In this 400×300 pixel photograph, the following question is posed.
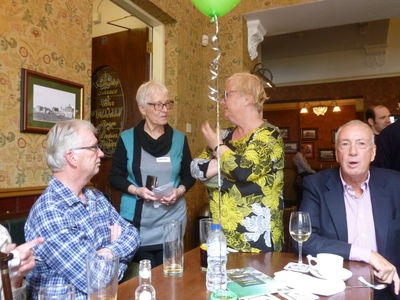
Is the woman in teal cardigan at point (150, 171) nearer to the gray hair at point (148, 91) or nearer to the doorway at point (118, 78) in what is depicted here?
the gray hair at point (148, 91)

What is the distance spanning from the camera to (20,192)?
1851mm

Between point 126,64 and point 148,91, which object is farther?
point 126,64

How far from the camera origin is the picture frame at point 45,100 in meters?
1.91

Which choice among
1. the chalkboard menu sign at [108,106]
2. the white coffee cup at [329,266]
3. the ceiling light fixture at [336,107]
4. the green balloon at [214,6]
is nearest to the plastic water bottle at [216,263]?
the white coffee cup at [329,266]

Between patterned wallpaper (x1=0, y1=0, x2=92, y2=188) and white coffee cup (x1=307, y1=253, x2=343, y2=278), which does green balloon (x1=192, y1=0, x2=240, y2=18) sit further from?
white coffee cup (x1=307, y1=253, x2=343, y2=278)

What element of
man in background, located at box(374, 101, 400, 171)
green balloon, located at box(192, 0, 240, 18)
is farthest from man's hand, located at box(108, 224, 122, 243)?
man in background, located at box(374, 101, 400, 171)

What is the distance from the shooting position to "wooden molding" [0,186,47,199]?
177cm

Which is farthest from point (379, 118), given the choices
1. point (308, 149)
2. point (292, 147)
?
point (308, 149)

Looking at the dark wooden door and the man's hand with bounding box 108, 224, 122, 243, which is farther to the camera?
the dark wooden door

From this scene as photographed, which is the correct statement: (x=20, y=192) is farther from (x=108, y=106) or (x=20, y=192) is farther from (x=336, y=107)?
(x=336, y=107)

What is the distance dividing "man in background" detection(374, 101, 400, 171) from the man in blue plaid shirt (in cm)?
215

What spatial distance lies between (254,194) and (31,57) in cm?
147

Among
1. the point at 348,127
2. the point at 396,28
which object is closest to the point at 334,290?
the point at 348,127

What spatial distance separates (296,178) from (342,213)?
6.50 metres
